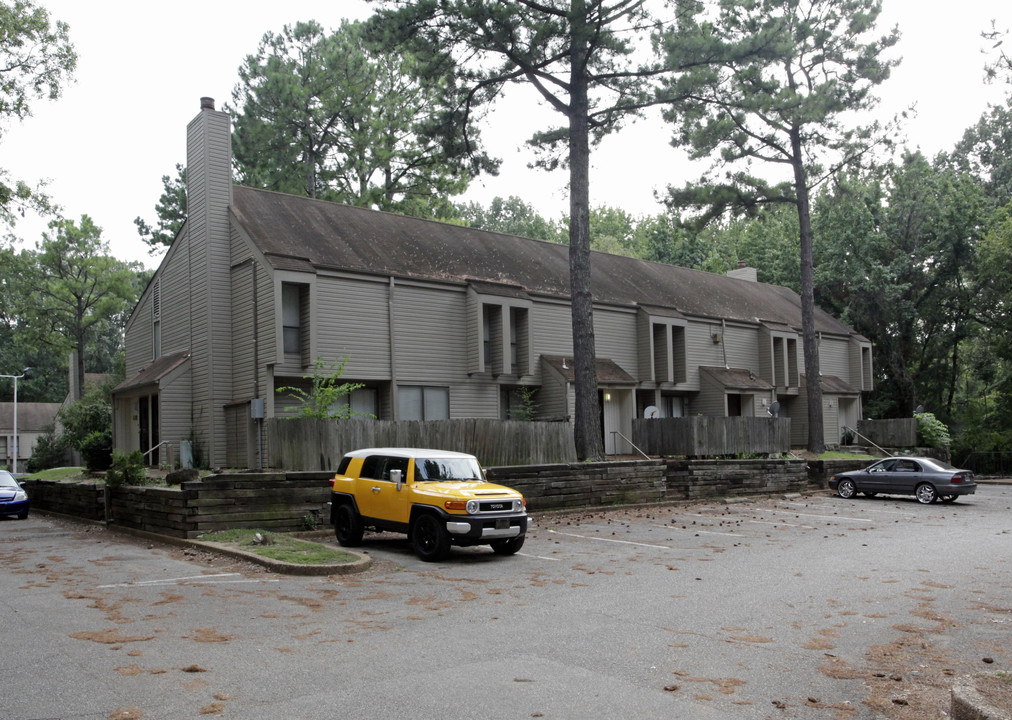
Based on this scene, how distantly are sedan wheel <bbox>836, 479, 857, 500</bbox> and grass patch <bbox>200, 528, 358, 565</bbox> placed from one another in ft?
57.7

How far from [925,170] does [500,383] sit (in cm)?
3053

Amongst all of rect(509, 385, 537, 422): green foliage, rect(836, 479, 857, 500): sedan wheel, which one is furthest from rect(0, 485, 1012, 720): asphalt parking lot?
rect(509, 385, 537, 422): green foliage

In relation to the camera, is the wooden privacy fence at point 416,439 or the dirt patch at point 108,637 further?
the wooden privacy fence at point 416,439

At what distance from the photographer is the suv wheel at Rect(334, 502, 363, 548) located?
14.5 meters

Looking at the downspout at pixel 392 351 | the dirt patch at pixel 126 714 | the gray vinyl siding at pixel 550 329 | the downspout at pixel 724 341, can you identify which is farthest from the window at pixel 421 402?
the dirt patch at pixel 126 714

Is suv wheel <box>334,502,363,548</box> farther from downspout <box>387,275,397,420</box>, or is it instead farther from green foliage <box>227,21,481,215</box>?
green foliage <box>227,21,481,215</box>

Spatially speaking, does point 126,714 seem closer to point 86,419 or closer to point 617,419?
point 617,419

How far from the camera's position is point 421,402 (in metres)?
26.6

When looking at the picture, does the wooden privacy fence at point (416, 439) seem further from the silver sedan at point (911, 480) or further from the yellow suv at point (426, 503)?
the silver sedan at point (911, 480)

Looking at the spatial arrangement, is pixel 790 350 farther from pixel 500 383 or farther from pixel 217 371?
pixel 217 371

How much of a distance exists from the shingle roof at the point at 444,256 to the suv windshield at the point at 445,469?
36.2 ft

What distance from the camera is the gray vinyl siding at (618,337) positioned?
105ft

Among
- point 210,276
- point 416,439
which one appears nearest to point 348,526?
point 416,439

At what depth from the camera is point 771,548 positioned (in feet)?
48.9
